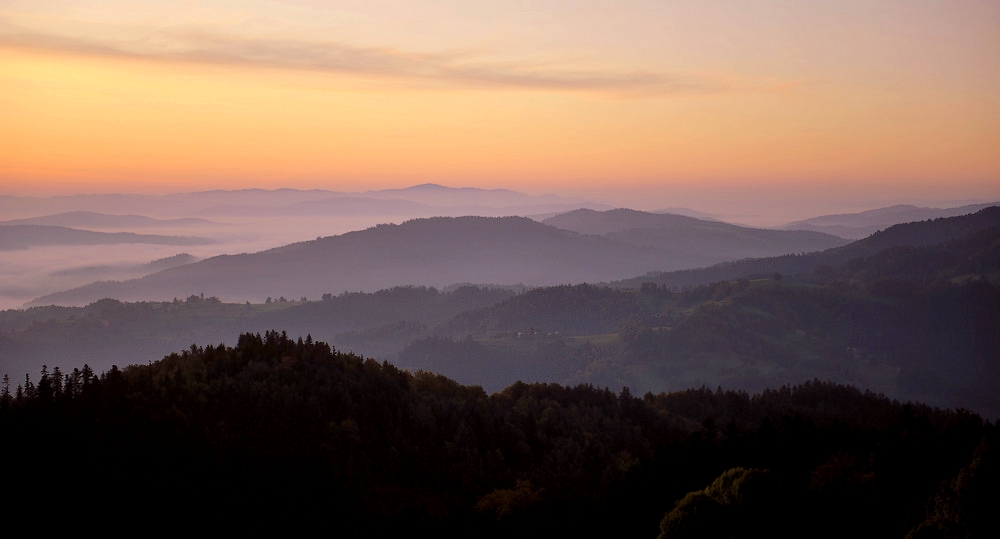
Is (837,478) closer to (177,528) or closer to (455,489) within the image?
(455,489)

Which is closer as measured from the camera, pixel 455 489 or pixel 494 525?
pixel 494 525

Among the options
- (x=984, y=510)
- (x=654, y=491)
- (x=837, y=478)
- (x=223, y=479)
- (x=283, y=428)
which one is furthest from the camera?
(x=283, y=428)

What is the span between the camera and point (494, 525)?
104812 mm

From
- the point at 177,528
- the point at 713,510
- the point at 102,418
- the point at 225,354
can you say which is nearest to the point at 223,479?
the point at 177,528

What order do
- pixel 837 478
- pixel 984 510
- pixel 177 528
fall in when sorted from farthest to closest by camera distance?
pixel 177 528 → pixel 837 478 → pixel 984 510

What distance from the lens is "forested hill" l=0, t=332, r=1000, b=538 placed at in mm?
79250

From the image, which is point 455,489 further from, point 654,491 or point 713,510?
point 713,510

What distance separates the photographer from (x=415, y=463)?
14600cm

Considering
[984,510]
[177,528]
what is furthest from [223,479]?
[984,510]

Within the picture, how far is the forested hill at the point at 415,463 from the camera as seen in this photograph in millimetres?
79250

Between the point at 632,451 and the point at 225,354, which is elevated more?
the point at 225,354

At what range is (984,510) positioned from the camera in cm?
6519

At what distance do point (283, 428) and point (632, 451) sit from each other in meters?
64.3

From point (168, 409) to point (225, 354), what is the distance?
3479 centimetres
